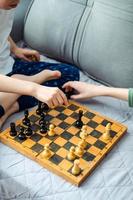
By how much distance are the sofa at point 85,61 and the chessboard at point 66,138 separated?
0.08ft

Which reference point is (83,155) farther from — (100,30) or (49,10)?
(49,10)

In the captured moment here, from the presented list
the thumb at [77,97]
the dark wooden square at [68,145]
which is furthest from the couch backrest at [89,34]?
the dark wooden square at [68,145]

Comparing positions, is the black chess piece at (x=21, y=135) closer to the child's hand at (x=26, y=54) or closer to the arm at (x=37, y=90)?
the arm at (x=37, y=90)

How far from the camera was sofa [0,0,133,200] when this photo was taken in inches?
36.2

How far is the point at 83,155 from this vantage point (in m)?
1.00

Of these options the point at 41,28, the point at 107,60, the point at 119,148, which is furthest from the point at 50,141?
the point at 41,28

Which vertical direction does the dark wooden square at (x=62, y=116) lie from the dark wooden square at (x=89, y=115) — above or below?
below

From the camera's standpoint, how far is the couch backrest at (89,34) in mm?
1222

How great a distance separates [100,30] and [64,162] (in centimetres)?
55

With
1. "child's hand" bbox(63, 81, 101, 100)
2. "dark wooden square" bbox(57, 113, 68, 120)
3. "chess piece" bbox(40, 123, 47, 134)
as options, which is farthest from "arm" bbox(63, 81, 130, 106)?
"chess piece" bbox(40, 123, 47, 134)

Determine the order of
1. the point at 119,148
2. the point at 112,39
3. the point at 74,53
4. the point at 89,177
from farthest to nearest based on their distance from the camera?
the point at 74,53 < the point at 112,39 < the point at 119,148 < the point at 89,177

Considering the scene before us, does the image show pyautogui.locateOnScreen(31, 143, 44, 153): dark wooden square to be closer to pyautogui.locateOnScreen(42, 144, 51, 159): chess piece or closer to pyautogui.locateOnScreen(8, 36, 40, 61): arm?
pyautogui.locateOnScreen(42, 144, 51, 159): chess piece

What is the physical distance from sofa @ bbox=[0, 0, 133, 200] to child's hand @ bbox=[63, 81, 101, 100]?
0.05m

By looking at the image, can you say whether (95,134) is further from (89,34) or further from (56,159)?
(89,34)
